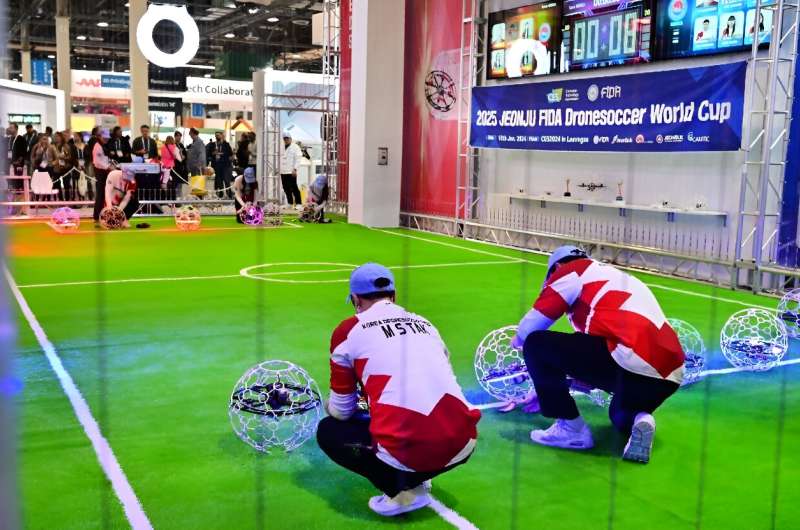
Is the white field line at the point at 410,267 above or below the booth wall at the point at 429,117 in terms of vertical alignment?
below

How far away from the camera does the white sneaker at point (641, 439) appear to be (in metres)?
4.28

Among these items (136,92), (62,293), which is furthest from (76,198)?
(62,293)

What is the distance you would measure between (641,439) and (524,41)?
10.3 m

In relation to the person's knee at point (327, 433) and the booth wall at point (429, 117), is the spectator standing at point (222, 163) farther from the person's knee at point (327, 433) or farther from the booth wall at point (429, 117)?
the person's knee at point (327, 433)

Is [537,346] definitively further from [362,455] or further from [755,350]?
[755,350]

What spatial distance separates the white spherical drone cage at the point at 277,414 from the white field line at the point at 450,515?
85 centimetres

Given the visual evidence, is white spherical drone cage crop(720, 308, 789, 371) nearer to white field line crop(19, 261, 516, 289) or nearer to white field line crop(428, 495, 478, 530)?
white field line crop(428, 495, 478, 530)

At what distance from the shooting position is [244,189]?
653 inches

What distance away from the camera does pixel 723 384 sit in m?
5.88

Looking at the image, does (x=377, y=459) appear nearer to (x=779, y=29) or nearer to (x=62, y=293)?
(x=62, y=293)

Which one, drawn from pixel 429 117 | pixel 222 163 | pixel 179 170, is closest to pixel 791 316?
pixel 429 117

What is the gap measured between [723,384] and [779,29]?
527 centimetres

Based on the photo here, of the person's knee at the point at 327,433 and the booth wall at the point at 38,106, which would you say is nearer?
the person's knee at the point at 327,433

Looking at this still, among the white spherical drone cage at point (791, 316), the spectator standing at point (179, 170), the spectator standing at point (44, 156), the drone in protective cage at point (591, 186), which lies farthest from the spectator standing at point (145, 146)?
the white spherical drone cage at point (791, 316)
